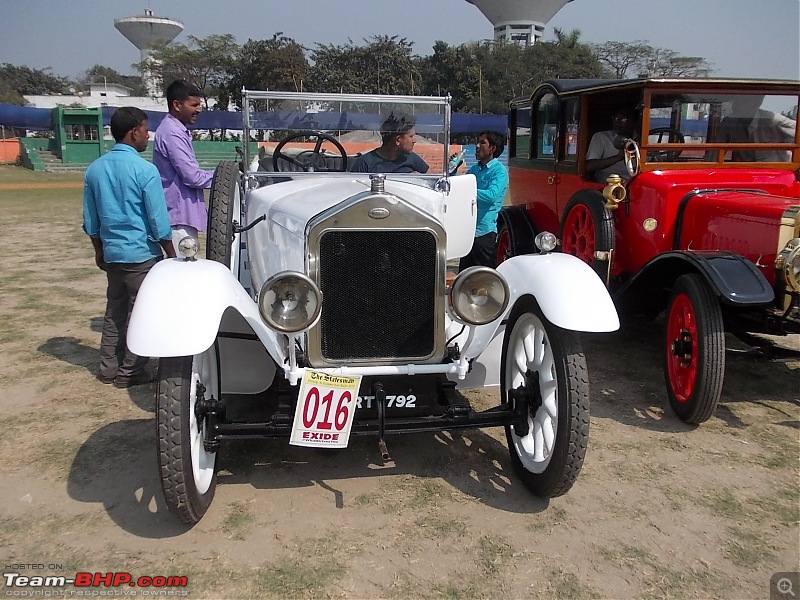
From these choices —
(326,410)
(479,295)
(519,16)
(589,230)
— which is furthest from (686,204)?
(519,16)

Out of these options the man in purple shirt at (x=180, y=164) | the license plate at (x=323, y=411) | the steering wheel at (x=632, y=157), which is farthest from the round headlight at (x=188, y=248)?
the steering wheel at (x=632, y=157)

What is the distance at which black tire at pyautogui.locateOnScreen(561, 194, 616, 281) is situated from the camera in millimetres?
4441

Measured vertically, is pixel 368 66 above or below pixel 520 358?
above

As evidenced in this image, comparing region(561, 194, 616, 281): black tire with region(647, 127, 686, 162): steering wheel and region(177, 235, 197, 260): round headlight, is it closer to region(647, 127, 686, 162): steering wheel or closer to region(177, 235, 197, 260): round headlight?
region(647, 127, 686, 162): steering wheel

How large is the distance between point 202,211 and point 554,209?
3.01m

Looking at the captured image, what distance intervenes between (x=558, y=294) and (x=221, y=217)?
2.02 metres

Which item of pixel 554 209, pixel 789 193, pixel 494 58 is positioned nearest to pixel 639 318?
pixel 554 209

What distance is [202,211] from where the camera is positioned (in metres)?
4.46

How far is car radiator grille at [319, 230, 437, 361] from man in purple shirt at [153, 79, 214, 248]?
1.83 meters

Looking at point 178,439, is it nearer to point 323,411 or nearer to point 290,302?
point 323,411

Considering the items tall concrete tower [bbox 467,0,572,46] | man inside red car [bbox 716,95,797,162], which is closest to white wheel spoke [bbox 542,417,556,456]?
man inside red car [bbox 716,95,797,162]

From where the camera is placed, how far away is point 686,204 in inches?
165

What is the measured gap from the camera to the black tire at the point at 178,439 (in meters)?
2.35

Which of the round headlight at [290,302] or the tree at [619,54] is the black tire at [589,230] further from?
the tree at [619,54]
